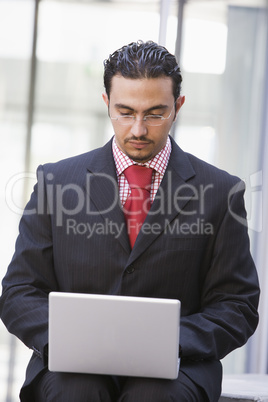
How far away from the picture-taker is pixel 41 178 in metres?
2.16

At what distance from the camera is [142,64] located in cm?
206

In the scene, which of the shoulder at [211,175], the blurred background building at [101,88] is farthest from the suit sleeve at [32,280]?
the blurred background building at [101,88]

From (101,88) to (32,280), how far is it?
174 centimetres

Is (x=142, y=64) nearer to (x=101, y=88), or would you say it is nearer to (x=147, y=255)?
(x=147, y=255)

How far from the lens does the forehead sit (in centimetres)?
204

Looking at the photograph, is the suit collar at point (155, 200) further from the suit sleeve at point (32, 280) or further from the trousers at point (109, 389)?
the trousers at point (109, 389)

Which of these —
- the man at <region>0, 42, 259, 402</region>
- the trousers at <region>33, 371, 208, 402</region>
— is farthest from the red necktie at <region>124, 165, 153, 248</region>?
the trousers at <region>33, 371, 208, 402</region>

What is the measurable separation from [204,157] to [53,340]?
2.10 metres

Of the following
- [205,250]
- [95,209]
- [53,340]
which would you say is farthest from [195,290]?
[53,340]

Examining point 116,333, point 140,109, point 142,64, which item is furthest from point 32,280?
point 142,64

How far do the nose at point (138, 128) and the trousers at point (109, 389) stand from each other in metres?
0.68

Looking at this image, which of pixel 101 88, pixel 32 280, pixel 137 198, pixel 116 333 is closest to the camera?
pixel 116 333

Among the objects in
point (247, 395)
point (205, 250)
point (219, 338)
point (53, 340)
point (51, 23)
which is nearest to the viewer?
point (53, 340)

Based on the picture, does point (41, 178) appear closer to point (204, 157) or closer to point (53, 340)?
point (53, 340)
